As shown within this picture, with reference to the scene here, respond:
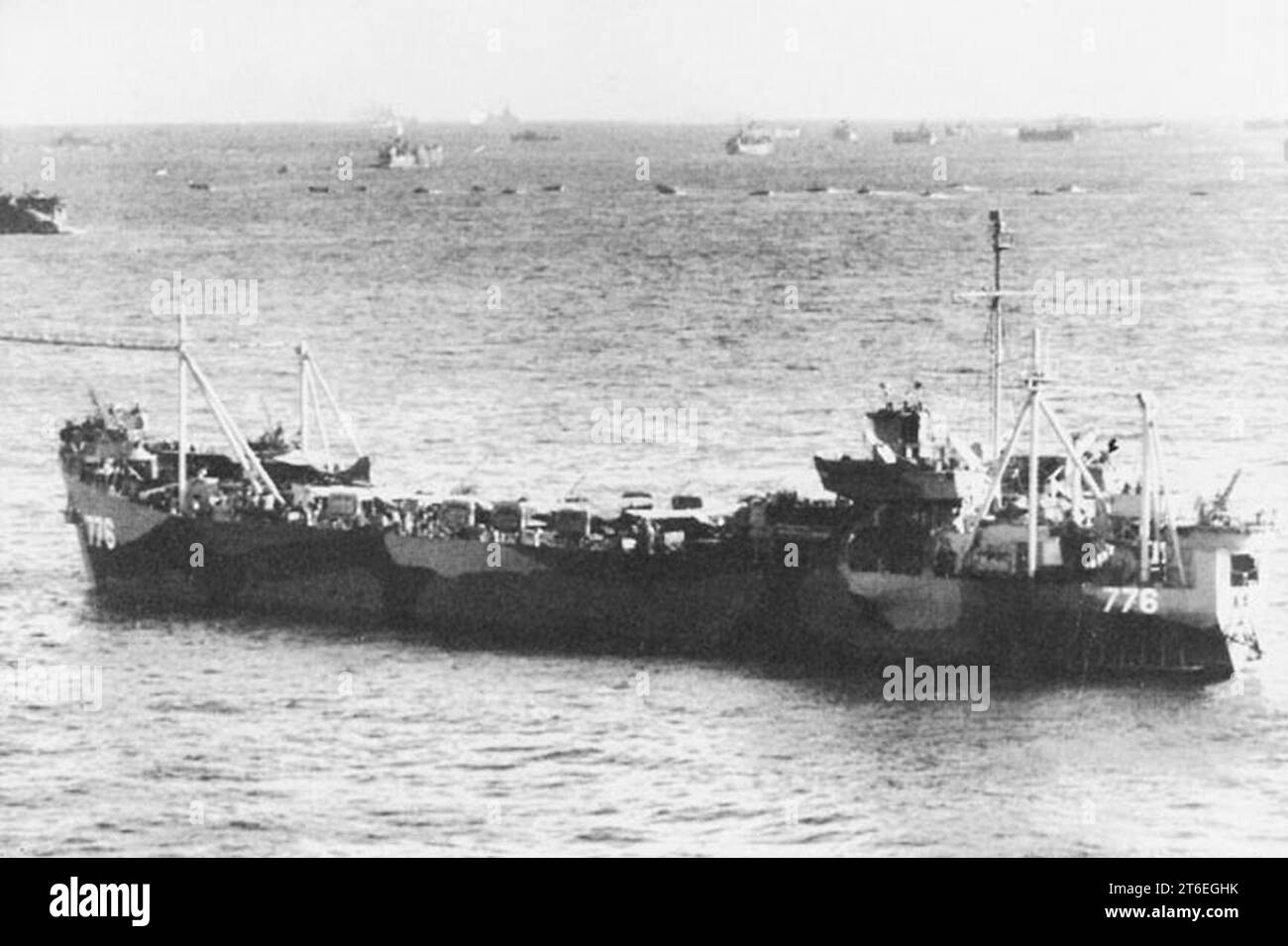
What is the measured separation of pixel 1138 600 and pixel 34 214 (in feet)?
Result: 314

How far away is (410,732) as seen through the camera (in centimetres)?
5762

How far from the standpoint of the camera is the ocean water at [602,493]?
51.4 m

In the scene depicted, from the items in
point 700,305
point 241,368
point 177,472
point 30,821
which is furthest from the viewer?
point 700,305

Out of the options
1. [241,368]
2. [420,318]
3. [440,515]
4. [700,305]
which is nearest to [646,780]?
[440,515]

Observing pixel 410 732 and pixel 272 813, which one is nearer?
pixel 272 813

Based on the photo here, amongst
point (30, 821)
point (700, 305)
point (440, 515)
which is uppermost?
point (700, 305)

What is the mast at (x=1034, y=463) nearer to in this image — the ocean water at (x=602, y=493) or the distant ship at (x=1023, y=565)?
the distant ship at (x=1023, y=565)

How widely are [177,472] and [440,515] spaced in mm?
9132

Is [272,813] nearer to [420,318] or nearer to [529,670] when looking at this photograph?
[529,670]
